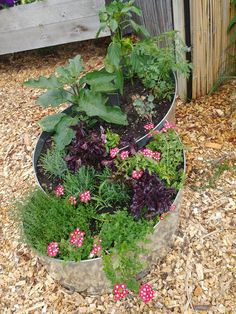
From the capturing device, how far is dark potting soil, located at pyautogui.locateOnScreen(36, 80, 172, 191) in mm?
2148

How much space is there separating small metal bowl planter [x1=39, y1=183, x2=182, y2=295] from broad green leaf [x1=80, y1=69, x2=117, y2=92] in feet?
2.36

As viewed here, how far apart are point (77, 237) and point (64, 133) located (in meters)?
0.62

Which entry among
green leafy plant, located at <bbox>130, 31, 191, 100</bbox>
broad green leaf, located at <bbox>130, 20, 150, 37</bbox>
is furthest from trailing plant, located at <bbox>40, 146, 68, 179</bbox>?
broad green leaf, located at <bbox>130, 20, 150, 37</bbox>

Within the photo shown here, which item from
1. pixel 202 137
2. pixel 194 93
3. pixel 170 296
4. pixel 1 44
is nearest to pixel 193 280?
pixel 170 296

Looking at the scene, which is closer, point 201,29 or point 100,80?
point 100,80

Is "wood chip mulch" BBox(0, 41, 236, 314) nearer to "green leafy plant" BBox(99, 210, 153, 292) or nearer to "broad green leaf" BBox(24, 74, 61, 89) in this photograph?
"green leafy plant" BBox(99, 210, 153, 292)

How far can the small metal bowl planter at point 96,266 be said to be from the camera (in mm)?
1760

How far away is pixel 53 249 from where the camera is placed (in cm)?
172

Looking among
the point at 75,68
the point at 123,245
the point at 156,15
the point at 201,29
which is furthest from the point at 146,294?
the point at 156,15

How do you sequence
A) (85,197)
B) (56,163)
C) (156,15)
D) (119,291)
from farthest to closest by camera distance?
(156,15) < (56,163) < (85,197) < (119,291)

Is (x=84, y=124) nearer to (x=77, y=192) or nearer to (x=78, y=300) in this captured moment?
(x=77, y=192)

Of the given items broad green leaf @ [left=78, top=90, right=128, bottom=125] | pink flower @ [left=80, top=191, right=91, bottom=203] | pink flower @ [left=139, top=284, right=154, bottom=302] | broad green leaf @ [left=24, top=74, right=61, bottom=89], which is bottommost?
pink flower @ [left=139, top=284, right=154, bottom=302]

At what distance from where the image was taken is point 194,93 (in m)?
2.80

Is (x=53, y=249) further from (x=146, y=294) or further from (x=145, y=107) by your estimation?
(x=145, y=107)
